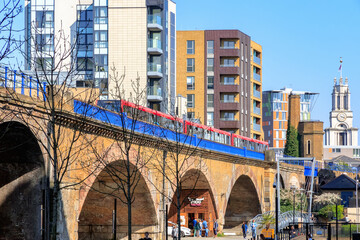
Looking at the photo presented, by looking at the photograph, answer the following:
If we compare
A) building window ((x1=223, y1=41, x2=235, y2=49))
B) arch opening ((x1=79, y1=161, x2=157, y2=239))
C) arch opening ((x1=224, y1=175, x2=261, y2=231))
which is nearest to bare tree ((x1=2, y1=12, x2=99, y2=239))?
arch opening ((x1=79, y1=161, x2=157, y2=239))

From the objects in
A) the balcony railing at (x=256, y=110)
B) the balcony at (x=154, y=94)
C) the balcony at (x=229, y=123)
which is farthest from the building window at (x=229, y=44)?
the balcony at (x=154, y=94)

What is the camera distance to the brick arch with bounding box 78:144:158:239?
158ft

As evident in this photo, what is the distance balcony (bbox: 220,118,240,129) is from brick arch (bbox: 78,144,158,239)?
53668 millimetres

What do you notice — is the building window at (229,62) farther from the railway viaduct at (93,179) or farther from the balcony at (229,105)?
the railway viaduct at (93,179)

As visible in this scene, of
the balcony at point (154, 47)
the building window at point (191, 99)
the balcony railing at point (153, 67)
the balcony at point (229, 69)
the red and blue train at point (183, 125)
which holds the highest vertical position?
the balcony at point (229, 69)

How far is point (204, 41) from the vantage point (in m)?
104

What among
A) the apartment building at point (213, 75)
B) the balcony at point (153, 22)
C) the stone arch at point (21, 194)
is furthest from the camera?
the apartment building at point (213, 75)

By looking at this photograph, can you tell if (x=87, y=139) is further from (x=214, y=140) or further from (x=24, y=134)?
(x=214, y=140)

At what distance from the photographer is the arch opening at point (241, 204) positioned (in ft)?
246

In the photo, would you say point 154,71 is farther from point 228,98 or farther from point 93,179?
point 93,179

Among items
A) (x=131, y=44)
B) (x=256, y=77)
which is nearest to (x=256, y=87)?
(x=256, y=77)

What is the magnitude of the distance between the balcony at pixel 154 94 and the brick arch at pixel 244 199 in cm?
1224

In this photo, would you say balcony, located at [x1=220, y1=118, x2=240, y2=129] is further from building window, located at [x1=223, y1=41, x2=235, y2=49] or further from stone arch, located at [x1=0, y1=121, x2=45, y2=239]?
stone arch, located at [x1=0, y1=121, x2=45, y2=239]

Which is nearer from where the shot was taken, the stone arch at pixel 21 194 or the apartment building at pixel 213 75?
the stone arch at pixel 21 194
